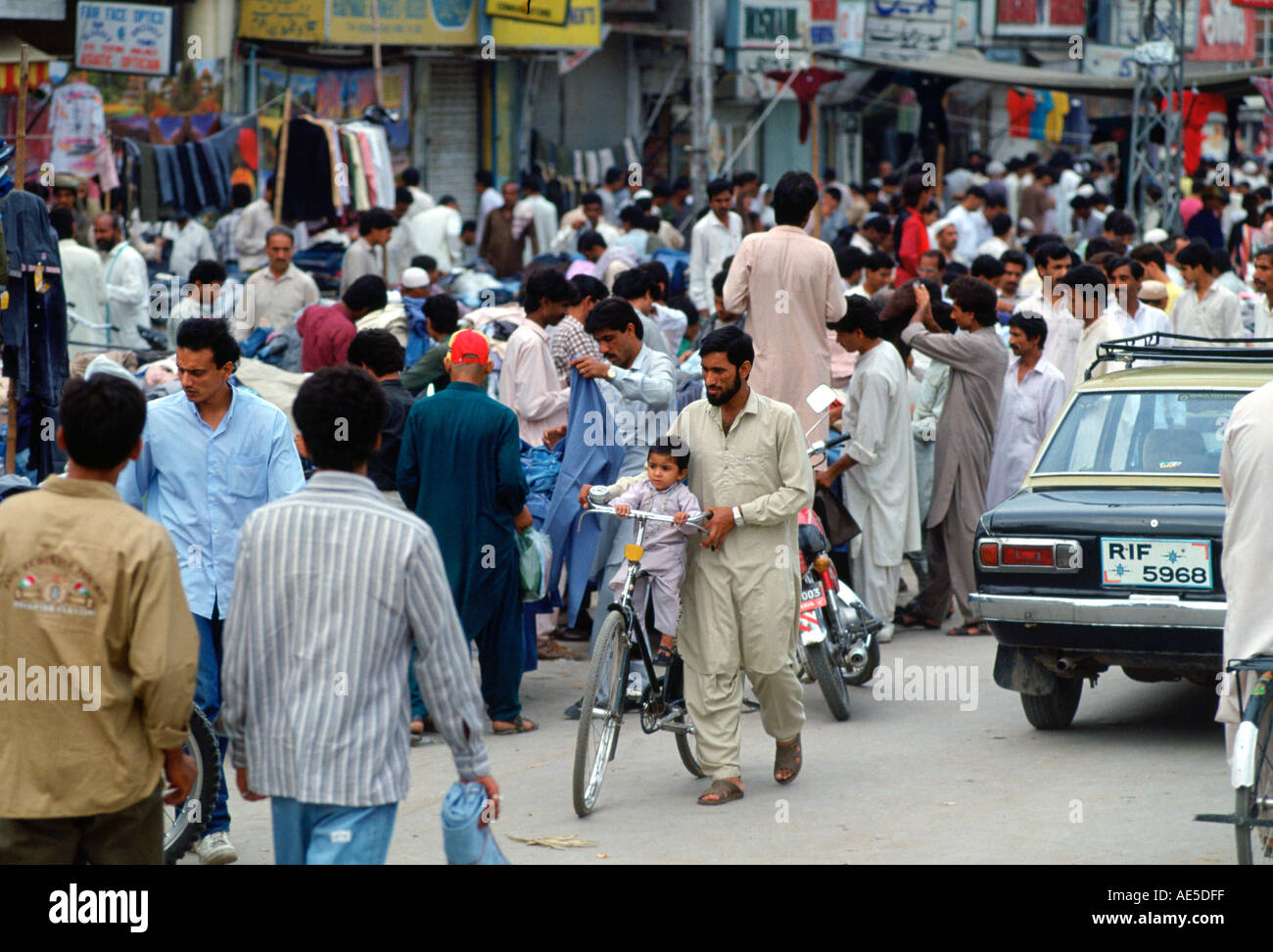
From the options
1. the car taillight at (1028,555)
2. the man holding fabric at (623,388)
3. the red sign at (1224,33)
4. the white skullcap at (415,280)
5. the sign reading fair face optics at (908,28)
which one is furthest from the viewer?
the red sign at (1224,33)

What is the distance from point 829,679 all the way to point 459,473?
193cm

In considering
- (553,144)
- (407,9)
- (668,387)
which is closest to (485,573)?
(668,387)

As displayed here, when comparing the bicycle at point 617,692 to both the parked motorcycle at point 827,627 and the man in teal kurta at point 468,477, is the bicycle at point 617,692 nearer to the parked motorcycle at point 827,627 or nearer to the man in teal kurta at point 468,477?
the man in teal kurta at point 468,477

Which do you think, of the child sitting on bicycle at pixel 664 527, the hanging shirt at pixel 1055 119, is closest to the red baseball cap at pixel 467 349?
the child sitting on bicycle at pixel 664 527

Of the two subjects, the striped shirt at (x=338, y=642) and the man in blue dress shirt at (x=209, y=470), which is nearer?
the striped shirt at (x=338, y=642)

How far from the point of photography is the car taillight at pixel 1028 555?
22.3 ft

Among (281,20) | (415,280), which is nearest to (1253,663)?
(415,280)

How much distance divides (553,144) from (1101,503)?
18763 millimetres

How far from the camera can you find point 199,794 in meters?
5.49

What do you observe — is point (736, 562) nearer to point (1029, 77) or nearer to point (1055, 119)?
point (1029, 77)

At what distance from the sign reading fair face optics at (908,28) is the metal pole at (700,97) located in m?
10.0

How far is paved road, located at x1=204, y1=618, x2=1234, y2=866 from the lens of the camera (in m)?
5.74

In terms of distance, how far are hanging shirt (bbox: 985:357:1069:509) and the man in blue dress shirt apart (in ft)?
16.4
